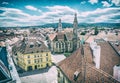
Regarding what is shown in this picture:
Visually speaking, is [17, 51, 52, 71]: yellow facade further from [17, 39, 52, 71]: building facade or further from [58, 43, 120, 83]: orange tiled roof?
[58, 43, 120, 83]: orange tiled roof

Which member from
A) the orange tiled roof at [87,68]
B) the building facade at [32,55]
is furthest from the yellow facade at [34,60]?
the orange tiled roof at [87,68]

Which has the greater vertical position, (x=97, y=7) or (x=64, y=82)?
(x=97, y=7)

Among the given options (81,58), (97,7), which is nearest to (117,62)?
(81,58)

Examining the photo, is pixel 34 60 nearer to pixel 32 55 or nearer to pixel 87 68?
pixel 32 55

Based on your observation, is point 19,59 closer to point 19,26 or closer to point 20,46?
point 20,46

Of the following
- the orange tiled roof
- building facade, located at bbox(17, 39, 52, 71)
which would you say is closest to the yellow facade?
building facade, located at bbox(17, 39, 52, 71)

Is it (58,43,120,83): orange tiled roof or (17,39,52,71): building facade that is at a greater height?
(58,43,120,83): orange tiled roof

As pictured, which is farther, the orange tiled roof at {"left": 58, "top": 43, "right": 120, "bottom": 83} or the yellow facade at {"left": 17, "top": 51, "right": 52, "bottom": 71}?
the yellow facade at {"left": 17, "top": 51, "right": 52, "bottom": 71}

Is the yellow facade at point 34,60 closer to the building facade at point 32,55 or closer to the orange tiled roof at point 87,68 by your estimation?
the building facade at point 32,55
